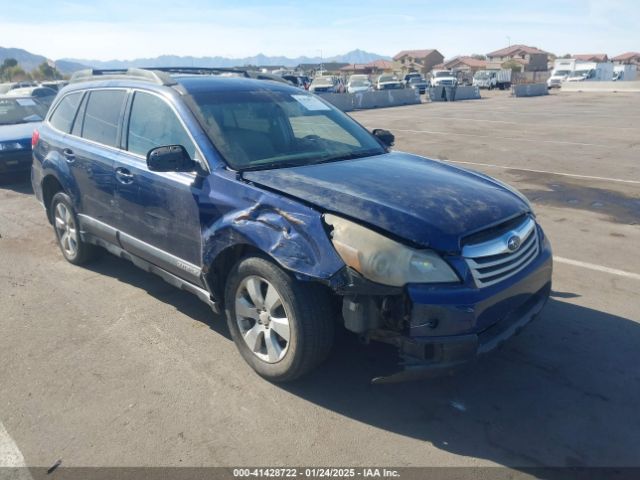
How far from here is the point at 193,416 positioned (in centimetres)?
321

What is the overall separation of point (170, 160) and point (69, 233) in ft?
8.49

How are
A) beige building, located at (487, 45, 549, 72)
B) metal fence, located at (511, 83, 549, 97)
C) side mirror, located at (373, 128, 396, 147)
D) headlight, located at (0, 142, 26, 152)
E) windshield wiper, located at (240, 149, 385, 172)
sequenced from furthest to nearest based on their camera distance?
beige building, located at (487, 45, 549, 72) → metal fence, located at (511, 83, 549, 97) → headlight, located at (0, 142, 26, 152) → side mirror, located at (373, 128, 396, 147) → windshield wiper, located at (240, 149, 385, 172)

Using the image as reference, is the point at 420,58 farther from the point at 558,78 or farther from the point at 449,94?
the point at 449,94

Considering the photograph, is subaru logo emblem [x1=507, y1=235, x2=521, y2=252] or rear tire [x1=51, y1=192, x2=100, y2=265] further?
rear tire [x1=51, y1=192, x2=100, y2=265]

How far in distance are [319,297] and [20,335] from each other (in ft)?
8.61

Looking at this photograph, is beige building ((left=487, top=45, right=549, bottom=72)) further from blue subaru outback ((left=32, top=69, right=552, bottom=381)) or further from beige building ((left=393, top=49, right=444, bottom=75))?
blue subaru outback ((left=32, top=69, right=552, bottom=381))

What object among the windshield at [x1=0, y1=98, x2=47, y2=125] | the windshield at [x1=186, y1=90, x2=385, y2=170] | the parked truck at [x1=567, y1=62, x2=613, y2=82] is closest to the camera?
the windshield at [x1=186, y1=90, x2=385, y2=170]

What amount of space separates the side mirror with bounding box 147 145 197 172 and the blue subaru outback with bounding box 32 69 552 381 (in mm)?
10

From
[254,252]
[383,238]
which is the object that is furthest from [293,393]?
[383,238]

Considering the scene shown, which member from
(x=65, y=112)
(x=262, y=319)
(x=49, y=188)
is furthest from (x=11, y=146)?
(x=262, y=319)

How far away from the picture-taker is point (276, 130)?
13.8 feet

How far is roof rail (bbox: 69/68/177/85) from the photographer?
171 inches

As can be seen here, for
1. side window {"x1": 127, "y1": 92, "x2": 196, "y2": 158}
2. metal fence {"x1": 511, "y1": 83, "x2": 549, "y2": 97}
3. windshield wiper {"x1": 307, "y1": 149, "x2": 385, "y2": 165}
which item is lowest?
metal fence {"x1": 511, "y1": 83, "x2": 549, "y2": 97}

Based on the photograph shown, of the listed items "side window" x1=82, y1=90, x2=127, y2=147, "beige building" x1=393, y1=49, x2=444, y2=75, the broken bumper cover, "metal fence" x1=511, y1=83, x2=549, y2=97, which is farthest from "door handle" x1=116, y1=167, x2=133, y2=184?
"beige building" x1=393, y1=49, x2=444, y2=75
